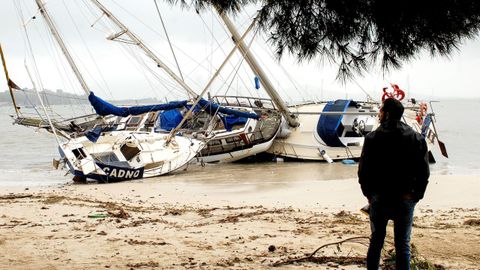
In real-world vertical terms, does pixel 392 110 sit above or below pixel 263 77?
below

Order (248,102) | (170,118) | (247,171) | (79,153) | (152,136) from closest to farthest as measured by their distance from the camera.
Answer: (79,153) → (152,136) → (247,171) → (170,118) → (248,102)

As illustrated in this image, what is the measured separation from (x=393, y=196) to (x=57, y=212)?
7.92 meters

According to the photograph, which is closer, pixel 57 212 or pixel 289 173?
pixel 57 212

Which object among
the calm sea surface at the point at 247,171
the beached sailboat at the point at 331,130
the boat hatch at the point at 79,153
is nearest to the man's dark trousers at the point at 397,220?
the calm sea surface at the point at 247,171

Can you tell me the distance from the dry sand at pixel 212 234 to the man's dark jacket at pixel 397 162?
4.83 feet

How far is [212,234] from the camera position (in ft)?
27.9

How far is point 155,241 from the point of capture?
8055 millimetres

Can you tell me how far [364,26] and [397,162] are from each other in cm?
126

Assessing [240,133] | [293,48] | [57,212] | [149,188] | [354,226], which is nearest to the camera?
[293,48]

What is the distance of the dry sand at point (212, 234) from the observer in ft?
22.5

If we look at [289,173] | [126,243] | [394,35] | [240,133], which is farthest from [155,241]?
[240,133]

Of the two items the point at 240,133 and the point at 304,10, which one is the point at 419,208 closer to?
the point at 304,10

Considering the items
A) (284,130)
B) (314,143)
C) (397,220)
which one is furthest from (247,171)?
(397,220)

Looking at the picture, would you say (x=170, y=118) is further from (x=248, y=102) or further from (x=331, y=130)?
(x=331, y=130)
